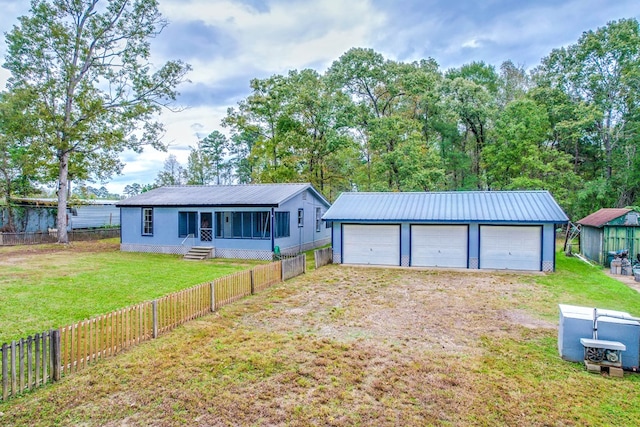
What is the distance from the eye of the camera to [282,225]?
67.4ft

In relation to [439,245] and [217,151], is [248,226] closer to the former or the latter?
[439,245]

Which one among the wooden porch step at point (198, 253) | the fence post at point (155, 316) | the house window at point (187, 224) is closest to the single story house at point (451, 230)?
the wooden porch step at point (198, 253)

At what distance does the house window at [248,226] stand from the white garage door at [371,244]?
439 centimetres

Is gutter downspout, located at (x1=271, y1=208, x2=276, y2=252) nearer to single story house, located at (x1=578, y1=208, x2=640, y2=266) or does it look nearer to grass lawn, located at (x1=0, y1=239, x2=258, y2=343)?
grass lawn, located at (x1=0, y1=239, x2=258, y2=343)

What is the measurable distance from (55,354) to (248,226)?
1439 cm

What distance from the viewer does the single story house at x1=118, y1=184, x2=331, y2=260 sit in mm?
19719

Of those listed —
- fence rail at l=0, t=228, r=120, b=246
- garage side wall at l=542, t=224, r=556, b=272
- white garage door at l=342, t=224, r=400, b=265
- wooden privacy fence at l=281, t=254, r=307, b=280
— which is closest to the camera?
wooden privacy fence at l=281, t=254, r=307, b=280

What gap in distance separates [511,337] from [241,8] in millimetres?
15483

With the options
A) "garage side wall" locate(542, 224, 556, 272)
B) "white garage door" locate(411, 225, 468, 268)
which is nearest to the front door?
"white garage door" locate(411, 225, 468, 268)

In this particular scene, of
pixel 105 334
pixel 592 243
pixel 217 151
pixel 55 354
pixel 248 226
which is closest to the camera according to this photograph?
pixel 55 354

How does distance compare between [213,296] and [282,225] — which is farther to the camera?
[282,225]

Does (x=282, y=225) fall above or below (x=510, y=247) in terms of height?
above

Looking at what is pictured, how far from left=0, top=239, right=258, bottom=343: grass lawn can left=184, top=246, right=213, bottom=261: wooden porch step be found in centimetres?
60

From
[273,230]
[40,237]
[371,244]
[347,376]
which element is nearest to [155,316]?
[347,376]
